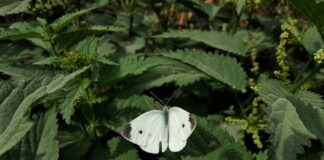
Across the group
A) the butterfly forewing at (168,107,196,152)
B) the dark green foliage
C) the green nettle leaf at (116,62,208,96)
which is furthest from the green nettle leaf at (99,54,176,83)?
the butterfly forewing at (168,107,196,152)

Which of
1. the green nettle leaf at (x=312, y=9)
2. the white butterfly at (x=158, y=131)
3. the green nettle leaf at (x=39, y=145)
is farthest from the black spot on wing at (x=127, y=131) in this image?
the green nettle leaf at (x=312, y=9)

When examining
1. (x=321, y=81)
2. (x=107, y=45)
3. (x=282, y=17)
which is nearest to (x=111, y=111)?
(x=107, y=45)

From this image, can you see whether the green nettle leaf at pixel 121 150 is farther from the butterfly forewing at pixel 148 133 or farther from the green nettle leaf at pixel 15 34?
the green nettle leaf at pixel 15 34

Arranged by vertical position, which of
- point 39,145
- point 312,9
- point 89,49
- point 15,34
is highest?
point 312,9

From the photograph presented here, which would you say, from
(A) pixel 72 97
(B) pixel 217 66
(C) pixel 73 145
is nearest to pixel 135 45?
(B) pixel 217 66

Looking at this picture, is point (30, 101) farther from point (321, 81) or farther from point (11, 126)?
point (321, 81)

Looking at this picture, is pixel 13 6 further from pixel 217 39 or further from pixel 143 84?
pixel 217 39

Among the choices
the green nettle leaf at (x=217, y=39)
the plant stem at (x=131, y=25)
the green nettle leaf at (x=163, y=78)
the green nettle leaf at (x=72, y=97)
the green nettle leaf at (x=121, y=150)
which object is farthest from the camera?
the plant stem at (x=131, y=25)

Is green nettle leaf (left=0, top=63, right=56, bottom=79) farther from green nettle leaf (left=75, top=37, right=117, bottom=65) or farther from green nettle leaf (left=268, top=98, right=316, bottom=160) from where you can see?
green nettle leaf (left=268, top=98, right=316, bottom=160)
